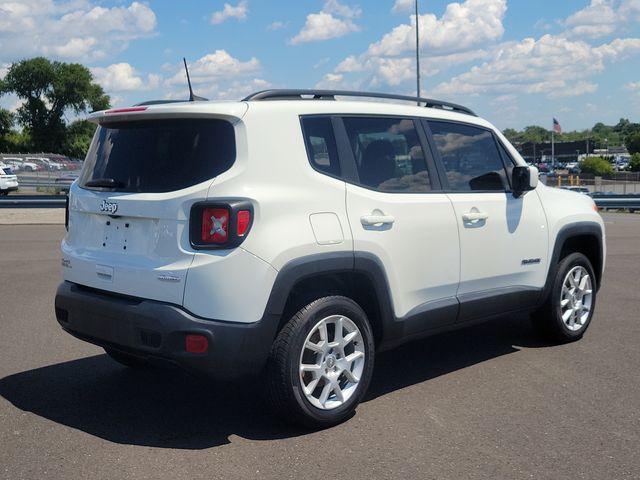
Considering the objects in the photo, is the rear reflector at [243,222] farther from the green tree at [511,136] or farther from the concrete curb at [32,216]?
the concrete curb at [32,216]

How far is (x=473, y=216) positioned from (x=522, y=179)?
0.68 metres

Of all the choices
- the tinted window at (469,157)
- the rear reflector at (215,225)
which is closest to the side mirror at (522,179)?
the tinted window at (469,157)

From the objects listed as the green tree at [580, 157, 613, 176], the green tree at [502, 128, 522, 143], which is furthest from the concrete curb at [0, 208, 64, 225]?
the green tree at [580, 157, 613, 176]

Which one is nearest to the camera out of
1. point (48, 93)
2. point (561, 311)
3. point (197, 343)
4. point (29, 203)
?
point (197, 343)

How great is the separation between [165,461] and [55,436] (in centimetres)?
77

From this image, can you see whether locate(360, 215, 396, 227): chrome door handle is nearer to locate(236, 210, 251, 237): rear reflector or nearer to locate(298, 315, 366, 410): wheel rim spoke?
locate(298, 315, 366, 410): wheel rim spoke

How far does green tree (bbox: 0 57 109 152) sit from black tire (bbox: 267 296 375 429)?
94569 millimetres

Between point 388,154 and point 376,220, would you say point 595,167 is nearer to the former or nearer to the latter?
point 388,154

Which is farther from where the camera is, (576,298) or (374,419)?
(576,298)

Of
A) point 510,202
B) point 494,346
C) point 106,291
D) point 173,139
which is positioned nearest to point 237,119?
point 173,139

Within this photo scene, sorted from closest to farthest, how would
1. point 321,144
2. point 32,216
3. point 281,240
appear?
point 281,240 → point 321,144 → point 32,216

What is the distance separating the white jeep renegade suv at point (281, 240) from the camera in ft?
13.4

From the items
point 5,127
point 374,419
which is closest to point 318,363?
point 374,419

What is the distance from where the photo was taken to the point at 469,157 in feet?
18.4
